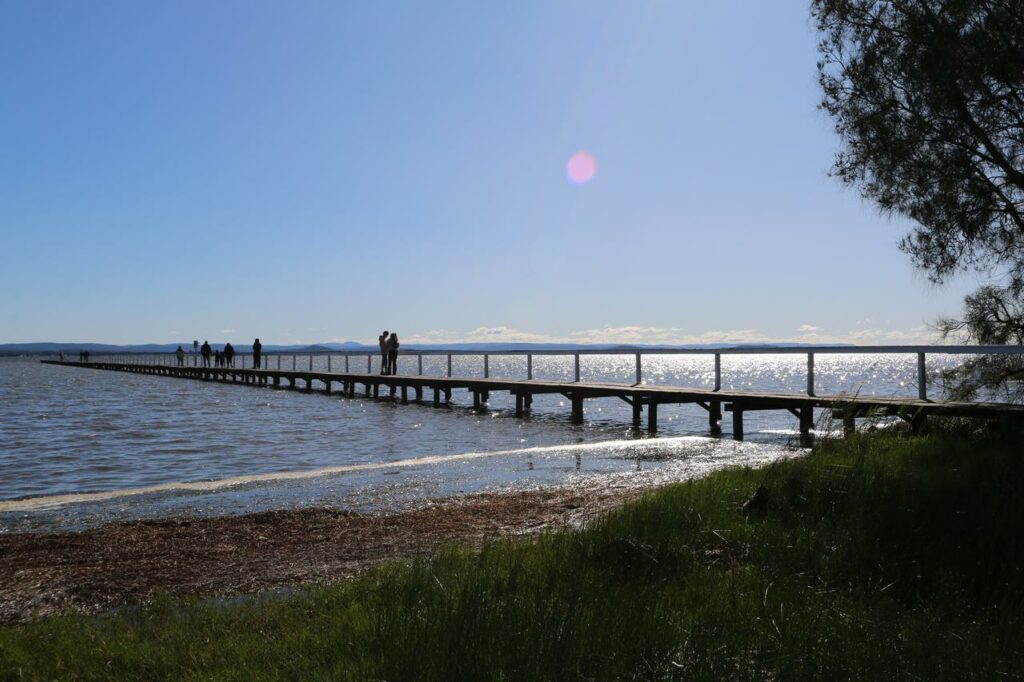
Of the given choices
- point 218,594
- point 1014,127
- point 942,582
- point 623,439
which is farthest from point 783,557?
point 623,439

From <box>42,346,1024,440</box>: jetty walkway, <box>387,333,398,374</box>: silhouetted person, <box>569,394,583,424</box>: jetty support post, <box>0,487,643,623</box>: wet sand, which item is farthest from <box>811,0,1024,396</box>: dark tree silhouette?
<box>387,333,398,374</box>: silhouetted person

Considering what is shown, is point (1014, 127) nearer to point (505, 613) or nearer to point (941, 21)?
point (941, 21)

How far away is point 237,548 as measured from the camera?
861 cm

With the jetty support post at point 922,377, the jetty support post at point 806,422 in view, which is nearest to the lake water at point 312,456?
the jetty support post at point 806,422

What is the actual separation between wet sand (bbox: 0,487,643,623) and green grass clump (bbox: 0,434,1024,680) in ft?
2.62

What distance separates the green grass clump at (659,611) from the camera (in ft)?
13.6

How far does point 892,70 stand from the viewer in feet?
37.0

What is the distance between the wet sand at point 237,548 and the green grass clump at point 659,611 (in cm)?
80

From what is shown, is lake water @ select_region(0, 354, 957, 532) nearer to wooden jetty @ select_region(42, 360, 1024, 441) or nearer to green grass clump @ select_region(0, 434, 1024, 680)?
wooden jetty @ select_region(42, 360, 1024, 441)

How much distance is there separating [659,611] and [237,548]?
5.39 metres

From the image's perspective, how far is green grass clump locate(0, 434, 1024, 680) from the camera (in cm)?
413

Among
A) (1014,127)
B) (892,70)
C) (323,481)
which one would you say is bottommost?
(323,481)

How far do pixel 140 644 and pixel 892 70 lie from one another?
1131cm

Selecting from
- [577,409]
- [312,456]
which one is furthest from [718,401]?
[312,456]
